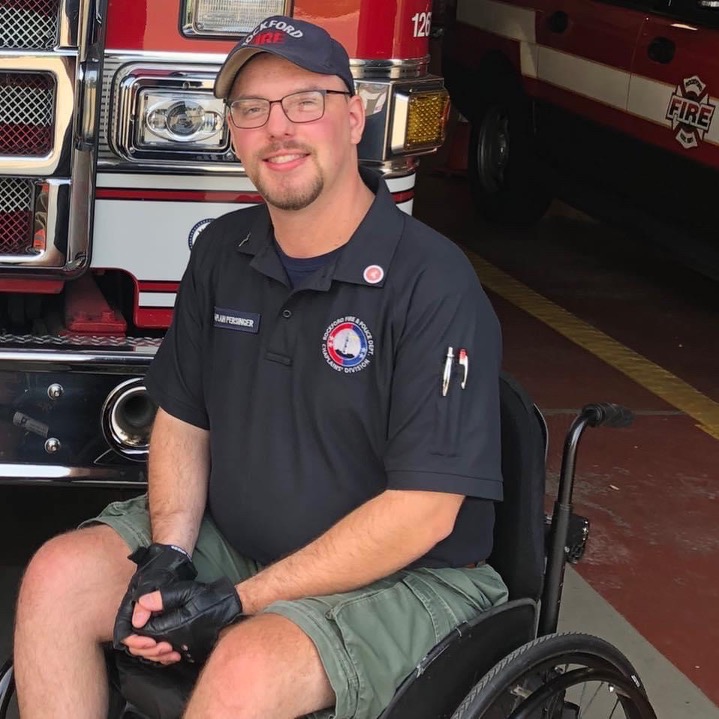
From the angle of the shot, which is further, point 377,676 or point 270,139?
point 270,139

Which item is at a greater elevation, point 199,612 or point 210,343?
point 210,343

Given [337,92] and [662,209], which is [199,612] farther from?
[662,209]

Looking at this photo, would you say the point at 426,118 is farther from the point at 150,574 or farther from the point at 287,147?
the point at 150,574

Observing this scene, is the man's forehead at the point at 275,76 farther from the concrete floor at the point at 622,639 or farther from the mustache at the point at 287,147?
the concrete floor at the point at 622,639

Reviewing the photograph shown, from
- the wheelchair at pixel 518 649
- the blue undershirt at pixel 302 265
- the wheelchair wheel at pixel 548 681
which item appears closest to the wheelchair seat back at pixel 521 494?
the wheelchair at pixel 518 649

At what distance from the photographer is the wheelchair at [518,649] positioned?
7.55ft

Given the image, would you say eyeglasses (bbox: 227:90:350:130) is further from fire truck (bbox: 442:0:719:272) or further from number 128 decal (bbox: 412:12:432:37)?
fire truck (bbox: 442:0:719:272)

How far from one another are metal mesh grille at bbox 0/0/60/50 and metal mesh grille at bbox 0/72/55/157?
0.22 feet

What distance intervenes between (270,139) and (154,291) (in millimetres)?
867

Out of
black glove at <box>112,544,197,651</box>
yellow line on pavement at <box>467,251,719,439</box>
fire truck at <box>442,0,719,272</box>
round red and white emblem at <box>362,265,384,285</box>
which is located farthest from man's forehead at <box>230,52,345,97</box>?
fire truck at <box>442,0,719,272</box>

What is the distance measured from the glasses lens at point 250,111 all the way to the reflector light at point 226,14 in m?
0.59

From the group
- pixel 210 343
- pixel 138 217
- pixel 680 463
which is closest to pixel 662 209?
pixel 680 463

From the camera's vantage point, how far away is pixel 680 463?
193 inches

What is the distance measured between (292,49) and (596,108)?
484 centimetres
